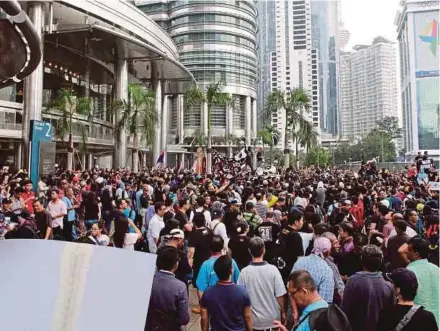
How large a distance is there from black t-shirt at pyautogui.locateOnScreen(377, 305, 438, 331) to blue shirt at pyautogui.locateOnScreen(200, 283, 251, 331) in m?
1.11

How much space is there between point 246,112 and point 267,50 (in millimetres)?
51929

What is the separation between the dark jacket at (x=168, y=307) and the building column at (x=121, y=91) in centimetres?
3250

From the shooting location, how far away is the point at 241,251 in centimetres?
506

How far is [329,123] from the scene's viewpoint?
128375 millimetres

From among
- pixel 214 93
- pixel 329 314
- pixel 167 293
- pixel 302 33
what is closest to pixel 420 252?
pixel 329 314

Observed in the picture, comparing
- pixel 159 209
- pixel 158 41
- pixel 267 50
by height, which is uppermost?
pixel 267 50

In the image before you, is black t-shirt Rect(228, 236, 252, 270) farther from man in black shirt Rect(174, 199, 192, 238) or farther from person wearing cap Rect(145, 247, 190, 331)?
person wearing cap Rect(145, 247, 190, 331)

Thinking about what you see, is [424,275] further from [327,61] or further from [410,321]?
[327,61]

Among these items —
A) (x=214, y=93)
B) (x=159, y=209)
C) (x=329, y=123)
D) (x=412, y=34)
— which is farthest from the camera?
(x=329, y=123)

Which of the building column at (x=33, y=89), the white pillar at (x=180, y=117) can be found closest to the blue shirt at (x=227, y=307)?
the building column at (x=33, y=89)

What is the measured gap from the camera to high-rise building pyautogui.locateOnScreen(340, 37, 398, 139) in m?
114

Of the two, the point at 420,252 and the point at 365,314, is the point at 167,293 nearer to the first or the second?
the point at 365,314

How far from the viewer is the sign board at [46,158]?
44.5 feet

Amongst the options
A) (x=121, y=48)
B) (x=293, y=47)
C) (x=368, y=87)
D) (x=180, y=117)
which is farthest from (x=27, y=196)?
(x=368, y=87)
